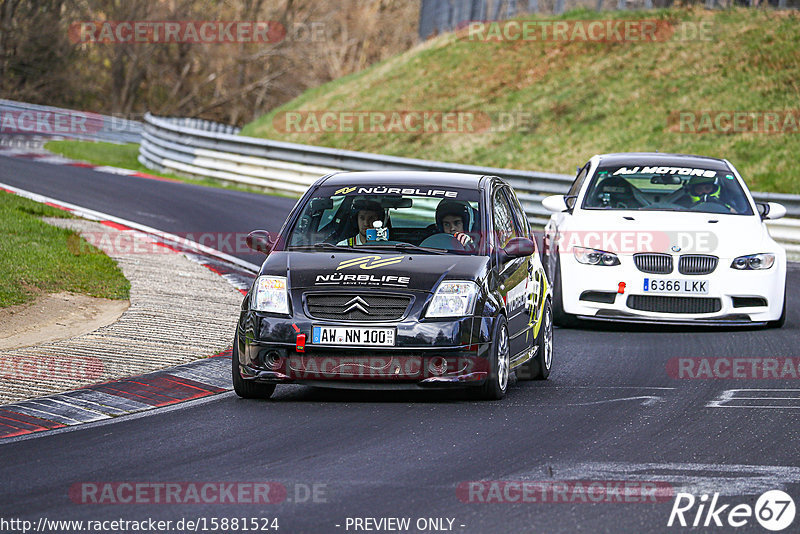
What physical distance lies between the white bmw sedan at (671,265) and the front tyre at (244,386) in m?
4.64

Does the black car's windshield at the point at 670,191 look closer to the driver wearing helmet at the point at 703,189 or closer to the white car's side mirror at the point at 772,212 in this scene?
the driver wearing helmet at the point at 703,189

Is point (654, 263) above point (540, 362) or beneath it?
above

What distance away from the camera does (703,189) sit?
13547 mm

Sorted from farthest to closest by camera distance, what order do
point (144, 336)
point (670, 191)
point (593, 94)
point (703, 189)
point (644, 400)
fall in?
point (593, 94), point (670, 191), point (703, 189), point (144, 336), point (644, 400)

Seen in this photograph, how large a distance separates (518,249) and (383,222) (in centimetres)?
104

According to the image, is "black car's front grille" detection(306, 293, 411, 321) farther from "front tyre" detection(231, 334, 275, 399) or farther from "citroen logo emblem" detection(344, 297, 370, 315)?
"front tyre" detection(231, 334, 275, 399)

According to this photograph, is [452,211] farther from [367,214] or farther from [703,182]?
[703,182]

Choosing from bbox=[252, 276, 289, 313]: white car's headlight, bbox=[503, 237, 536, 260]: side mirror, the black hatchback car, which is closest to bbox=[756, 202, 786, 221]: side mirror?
the black hatchback car

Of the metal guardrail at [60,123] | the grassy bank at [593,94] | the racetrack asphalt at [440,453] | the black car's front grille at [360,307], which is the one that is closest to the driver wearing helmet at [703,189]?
the racetrack asphalt at [440,453]

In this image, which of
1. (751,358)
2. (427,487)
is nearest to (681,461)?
(427,487)

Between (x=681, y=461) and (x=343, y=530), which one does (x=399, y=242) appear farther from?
(x=343, y=530)

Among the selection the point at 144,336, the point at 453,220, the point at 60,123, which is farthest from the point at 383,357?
the point at 60,123

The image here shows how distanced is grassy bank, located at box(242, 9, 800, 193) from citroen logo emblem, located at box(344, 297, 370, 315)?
18650 mm

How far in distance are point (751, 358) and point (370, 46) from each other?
57.6m
